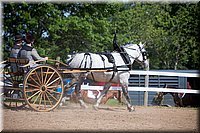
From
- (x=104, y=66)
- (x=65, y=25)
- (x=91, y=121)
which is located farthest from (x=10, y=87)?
(x=65, y=25)

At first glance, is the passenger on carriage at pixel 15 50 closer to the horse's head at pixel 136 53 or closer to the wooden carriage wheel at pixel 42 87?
the wooden carriage wheel at pixel 42 87

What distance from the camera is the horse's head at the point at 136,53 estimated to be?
9.88 m

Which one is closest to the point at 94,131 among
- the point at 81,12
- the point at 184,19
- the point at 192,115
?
the point at 192,115

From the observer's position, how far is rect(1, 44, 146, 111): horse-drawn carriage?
8.11 metres

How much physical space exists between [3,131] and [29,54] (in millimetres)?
1960

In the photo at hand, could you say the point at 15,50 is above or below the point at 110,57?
above

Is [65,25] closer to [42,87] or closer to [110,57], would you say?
[110,57]

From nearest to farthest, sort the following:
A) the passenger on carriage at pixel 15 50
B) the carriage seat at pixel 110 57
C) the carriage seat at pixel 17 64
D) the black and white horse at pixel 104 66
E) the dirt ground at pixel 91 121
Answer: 1. the dirt ground at pixel 91 121
2. the carriage seat at pixel 17 64
3. the passenger on carriage at pixel 15 50
4. the black and white horse at pixel 104 66
5. the carriage seat at pixel 110 57

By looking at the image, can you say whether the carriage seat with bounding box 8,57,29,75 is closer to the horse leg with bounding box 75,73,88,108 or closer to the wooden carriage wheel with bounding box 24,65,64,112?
the wooden carriage wheel with bounding box 24,65,64,112

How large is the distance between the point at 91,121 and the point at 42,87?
1.32 metres

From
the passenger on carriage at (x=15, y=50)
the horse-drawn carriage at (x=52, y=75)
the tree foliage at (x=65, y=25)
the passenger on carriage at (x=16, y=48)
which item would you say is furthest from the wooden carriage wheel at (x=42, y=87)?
the tree foliage at (x=65, y=25)

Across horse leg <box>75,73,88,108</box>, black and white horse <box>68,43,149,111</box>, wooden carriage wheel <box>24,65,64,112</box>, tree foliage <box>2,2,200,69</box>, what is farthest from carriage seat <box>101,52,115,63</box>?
tree foliage <box>2,2,200,69</box>

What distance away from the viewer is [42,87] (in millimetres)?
8133

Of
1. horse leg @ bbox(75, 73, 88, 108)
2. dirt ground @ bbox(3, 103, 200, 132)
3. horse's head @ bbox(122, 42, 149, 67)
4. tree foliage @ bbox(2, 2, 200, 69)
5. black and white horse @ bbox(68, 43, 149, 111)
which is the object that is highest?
tree foliage @ bbox(2, 2, 200, 69)
